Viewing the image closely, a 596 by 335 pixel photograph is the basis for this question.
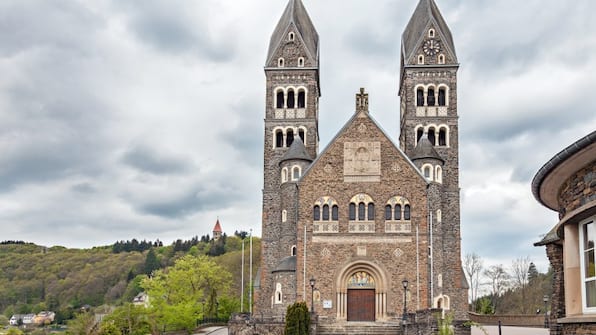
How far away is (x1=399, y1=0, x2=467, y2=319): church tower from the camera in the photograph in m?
49.0

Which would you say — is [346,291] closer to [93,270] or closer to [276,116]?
[276,116]

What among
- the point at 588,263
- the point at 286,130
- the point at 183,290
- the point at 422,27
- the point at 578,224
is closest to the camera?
the point at 588,263

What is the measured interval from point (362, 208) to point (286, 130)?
37.7 feet

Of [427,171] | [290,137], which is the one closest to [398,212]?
[427,171]

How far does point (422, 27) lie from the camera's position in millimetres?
56719

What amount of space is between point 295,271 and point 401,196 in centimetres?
827

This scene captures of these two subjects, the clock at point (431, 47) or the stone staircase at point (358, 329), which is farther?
the clock at point (431, 47)

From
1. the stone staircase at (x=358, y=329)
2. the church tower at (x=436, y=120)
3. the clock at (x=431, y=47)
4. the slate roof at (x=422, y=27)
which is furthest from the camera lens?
the slate roof at (x=422, y=27)

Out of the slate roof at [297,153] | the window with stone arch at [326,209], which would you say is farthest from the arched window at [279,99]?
the window with stone arch at [326,209]

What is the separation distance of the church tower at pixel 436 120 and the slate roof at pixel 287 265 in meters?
9.86

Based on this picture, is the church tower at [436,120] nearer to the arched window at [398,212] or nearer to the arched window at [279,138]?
the arched window at [398,212]

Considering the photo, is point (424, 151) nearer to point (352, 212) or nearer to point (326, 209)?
point (352, 212)

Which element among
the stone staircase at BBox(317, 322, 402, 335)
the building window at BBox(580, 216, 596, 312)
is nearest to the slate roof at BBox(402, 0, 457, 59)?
the stone staircase at BBox(317, 322, 402, 335)

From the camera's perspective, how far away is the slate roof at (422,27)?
184 feet
